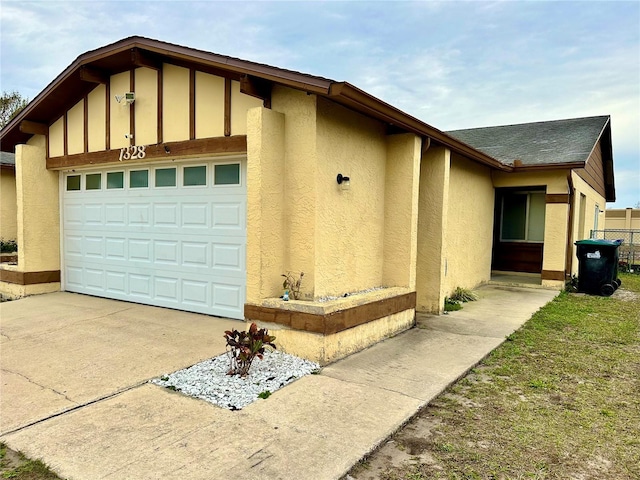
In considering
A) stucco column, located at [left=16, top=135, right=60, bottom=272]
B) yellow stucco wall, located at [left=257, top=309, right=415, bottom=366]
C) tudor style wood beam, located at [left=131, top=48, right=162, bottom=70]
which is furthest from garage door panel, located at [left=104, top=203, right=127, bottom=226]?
yellow stucco wall, located at [left=257, top=309, right=415, bottom=366]

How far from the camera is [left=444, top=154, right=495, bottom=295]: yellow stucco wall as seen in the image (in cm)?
843

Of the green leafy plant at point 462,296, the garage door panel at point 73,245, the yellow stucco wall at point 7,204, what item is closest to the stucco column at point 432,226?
the green leafy plant at point 462,296

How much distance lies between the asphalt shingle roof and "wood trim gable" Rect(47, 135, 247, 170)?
24.3 ft

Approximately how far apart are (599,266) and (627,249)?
1041 centimetres

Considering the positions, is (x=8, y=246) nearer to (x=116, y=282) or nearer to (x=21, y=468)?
(x=116, y=282)

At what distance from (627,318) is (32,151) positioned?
1091 cm

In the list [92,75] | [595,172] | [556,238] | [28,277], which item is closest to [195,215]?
[92,75]

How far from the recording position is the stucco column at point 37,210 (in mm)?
7953

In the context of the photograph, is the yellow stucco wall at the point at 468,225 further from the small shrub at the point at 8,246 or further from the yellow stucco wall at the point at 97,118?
the small shrub at the point at 8,246

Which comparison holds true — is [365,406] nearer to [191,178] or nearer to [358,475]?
[358,475]

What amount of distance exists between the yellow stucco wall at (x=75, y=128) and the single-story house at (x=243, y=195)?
1.4 inches

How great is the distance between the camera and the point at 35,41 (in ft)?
33.6

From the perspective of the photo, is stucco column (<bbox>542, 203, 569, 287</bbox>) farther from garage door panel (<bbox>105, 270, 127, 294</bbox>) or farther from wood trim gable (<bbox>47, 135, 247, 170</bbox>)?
garage door panel (<bbox>105, 270, 127, 294</bbox>)

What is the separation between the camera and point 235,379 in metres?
4.10
